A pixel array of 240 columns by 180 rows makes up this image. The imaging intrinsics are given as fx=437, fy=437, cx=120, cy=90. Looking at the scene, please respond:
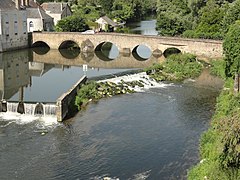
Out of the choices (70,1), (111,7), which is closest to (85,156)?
(111,7)

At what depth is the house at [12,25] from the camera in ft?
190

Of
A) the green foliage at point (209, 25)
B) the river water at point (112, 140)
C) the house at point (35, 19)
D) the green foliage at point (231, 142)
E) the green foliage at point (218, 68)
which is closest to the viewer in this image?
the green foliage at point (231, 142)

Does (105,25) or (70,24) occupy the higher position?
(70,24)

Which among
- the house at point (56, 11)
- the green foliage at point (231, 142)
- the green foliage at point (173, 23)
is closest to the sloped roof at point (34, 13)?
the house at point (56, 11)

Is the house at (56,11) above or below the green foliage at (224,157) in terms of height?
above

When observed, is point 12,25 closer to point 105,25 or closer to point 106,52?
point 106,52

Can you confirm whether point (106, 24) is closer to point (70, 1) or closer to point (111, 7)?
point (111, 7)

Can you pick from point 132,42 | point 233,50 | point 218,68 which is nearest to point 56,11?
point 132,42

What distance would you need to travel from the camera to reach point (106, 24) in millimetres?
79312

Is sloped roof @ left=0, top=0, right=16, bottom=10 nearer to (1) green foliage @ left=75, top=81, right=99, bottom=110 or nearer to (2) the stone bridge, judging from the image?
(2) the stone bridge

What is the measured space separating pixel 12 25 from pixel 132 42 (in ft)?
55.3

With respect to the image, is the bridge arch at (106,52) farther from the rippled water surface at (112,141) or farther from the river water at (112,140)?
the rippled water surface at (112,141)

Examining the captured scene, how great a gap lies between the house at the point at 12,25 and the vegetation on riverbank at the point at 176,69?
76.7ft

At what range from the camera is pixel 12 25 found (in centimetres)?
5991
